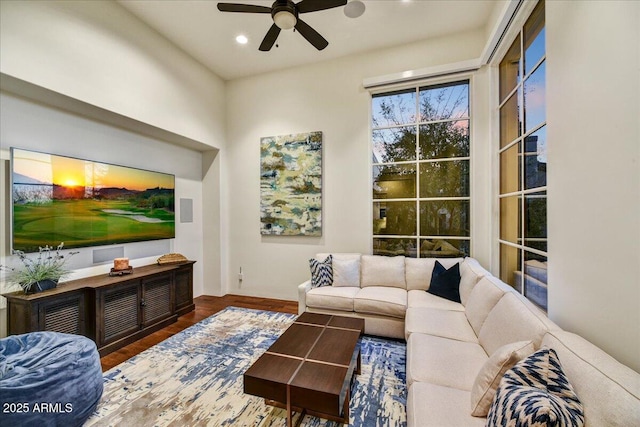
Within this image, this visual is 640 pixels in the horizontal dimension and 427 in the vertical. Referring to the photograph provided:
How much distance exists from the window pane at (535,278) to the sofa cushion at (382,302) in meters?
1.12

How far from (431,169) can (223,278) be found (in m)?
3.84

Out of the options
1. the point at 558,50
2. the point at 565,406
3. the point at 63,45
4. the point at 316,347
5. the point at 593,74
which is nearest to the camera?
the point at 565,406

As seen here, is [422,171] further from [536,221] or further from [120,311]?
[120,311]

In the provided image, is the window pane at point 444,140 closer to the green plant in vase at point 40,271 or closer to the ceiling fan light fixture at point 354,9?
the ceiling fan light fixture at point 354,9

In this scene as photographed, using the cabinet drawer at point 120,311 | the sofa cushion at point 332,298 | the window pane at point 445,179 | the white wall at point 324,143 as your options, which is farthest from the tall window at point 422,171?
the cabinet drawer at point 120,311

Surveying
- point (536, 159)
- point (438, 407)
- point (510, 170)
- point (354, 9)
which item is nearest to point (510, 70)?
point (510, 170)

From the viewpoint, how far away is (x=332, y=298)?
10.1 feet

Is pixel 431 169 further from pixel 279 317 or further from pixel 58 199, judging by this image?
pixel 58 199

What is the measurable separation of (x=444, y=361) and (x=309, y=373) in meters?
0.90

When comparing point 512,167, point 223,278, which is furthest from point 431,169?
point 223,278

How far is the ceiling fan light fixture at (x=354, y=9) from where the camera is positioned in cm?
293

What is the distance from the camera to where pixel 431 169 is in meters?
3.66

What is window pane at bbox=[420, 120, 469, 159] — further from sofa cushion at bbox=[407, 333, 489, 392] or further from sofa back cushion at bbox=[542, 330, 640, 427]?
sofa back cushion at bbox=[542, 330, 640, 427]

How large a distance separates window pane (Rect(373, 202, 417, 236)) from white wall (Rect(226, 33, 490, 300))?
0.47 ft
